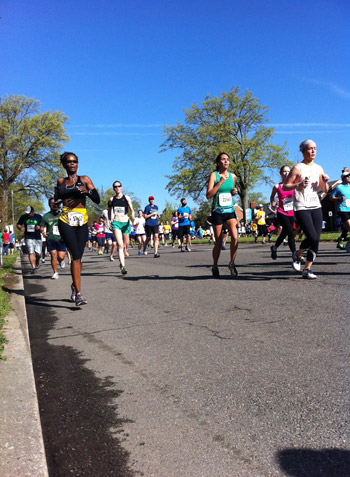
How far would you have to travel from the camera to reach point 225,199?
7582 mm

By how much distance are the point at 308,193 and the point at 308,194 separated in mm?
15

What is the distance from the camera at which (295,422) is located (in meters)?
2.24

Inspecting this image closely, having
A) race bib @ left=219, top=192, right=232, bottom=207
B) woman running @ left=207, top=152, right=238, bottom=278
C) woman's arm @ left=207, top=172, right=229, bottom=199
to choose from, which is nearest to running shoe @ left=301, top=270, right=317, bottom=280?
woman running @ left=207, top=152, right=238, bottom=278

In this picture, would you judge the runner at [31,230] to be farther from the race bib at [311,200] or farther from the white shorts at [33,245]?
the race bib at [311,200]

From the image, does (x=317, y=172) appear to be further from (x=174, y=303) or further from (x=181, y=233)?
(x=181, y=233)

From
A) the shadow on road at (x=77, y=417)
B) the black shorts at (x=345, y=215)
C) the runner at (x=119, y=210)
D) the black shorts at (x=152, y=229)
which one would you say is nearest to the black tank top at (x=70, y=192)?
the shadow on road at (x=77, y=417)

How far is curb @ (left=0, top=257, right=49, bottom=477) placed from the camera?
1.96 meters

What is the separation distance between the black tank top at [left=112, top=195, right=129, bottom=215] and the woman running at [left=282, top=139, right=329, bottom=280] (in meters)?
4.75

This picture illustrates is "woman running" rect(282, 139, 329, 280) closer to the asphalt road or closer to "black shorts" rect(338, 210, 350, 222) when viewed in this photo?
the asphalt road

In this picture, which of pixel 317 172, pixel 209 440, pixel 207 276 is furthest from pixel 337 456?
pixel 207 276

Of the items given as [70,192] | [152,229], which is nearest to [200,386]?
[70,192]

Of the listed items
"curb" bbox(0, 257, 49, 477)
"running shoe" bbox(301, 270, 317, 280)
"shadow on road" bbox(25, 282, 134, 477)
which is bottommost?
"shadow on road" bbox(25, 282, 134, 477)

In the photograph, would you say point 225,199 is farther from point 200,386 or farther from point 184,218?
point 184,218

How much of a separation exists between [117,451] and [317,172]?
5657 millimetres
